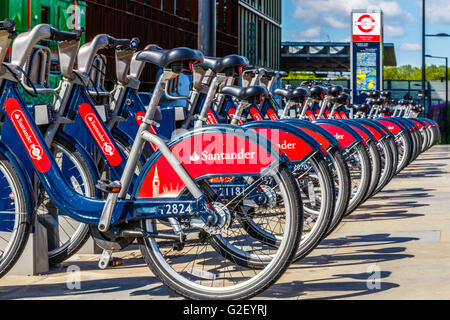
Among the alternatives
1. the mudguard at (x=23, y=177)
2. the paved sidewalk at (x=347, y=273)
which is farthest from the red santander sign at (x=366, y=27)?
the mudguard at (x=23, y=177)

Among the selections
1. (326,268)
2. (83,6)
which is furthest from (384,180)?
(83,6)

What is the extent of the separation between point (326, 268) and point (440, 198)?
4.90m

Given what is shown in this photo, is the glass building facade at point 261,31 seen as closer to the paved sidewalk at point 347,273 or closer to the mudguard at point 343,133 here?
the mudguard at point 343,133

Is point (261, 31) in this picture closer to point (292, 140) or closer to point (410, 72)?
point (292, 140)

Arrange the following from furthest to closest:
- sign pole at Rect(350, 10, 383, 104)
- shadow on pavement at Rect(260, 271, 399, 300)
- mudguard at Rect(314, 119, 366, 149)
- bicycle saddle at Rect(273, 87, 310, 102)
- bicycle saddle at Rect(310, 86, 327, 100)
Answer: sign pole at Rect(350, 10, 383, 104) < bicycle saddle at Rect(310, 86, 327, 100) < bicycle saddle at Rect(273, 87, 310, 102) < mudguard at Rect(314, 119, 366, 149) < shadow on pavement at Rect(260, 271, 399, 300)

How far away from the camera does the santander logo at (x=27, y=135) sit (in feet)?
14.8

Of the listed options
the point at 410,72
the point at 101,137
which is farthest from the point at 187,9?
the point at 410,72

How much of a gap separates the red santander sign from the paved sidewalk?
24.2 m

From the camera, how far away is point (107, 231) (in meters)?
4.32

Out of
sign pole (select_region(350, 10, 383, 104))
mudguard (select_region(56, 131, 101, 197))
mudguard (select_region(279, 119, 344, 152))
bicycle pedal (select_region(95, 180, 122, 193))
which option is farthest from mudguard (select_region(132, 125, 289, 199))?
sign pole (select_region(350, 10, 383, 104))

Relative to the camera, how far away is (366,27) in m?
31.1

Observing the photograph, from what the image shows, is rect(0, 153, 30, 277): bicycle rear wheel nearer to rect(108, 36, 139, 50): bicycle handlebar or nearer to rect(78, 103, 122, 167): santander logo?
rect(78, 103, 122, 167): santander logo

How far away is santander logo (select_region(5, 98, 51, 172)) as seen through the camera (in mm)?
4520
